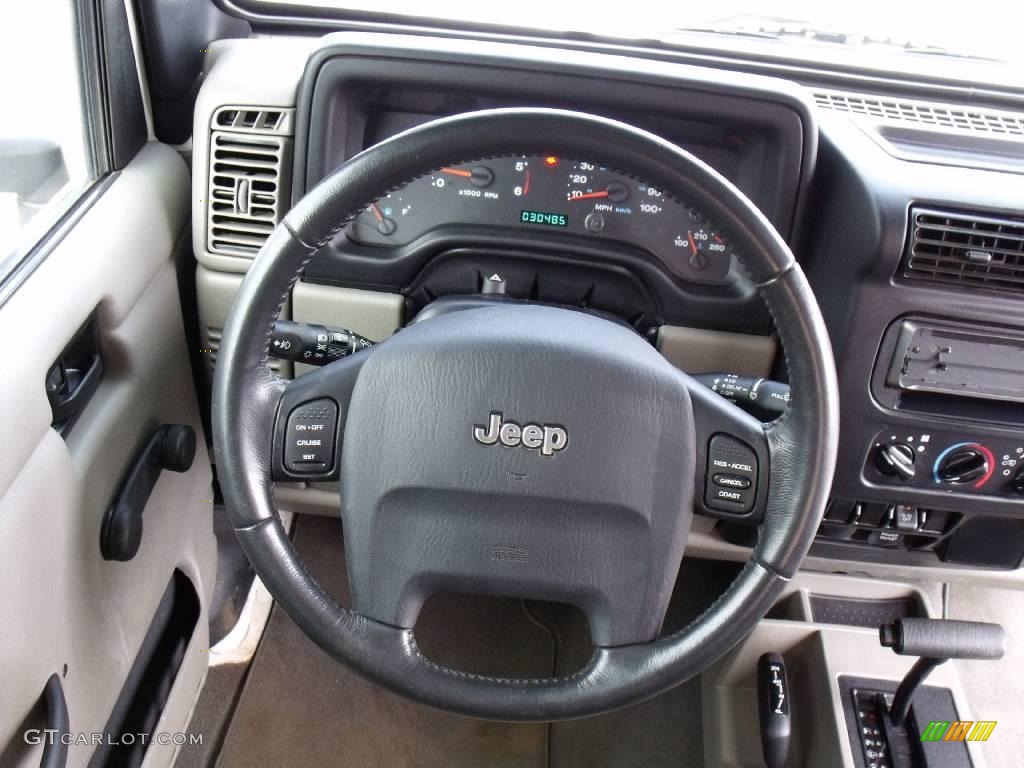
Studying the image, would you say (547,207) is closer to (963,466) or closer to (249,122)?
(249,122)

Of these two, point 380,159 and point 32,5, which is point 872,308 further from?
point 32,5

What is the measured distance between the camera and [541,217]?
3.98 feet

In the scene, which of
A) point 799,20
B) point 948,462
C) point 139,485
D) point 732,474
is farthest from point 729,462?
point 799,20

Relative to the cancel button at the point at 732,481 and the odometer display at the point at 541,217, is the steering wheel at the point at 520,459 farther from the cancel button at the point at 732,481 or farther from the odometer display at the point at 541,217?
the odometer display at the point at 541,217

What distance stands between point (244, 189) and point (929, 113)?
1.06 m

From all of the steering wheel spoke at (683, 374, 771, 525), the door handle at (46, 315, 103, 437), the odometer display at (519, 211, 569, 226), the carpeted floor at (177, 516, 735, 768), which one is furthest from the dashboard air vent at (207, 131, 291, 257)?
the carpeted floor at (177, 516, 735, 768)

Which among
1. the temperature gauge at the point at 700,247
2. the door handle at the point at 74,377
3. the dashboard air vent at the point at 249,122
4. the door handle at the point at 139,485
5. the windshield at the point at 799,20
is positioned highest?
the windshield at the point at 799,20

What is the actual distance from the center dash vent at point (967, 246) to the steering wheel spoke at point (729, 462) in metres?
0.37

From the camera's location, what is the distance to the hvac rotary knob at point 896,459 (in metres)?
1.20

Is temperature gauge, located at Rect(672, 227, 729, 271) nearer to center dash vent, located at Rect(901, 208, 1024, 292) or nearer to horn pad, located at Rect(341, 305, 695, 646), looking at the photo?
center dash vent, located at Rect(901, 208, 1024, 292)

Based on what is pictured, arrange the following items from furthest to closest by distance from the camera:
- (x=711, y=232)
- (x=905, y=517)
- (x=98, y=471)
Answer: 1. (x=905, y=517)
2. (x=711, y=232)
3. (x=98, y=471)

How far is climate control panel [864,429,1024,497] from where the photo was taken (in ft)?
3.94

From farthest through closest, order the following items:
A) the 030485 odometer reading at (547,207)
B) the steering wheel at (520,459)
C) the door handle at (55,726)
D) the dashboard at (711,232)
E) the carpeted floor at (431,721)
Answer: the carpeted floor at (431,721) < the 030485 odometer reading at (547,207) < the dashboard at (711,232) < the door handle at (55,726) < the steering wheel at (520,459)

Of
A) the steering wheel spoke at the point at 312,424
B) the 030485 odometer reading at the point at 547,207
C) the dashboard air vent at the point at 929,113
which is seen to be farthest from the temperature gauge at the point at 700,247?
the steering wheel spoke at the point at 312,424
